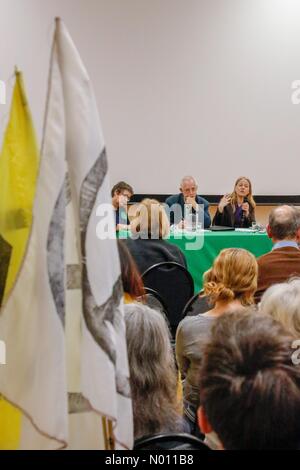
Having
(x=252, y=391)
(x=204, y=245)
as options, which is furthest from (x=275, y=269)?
(x=252, y=391)

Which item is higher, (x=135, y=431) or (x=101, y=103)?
(x=101, y=103)

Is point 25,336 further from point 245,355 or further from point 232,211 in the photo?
point 232,211

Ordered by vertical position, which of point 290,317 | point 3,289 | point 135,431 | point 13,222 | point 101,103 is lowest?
point 135,431

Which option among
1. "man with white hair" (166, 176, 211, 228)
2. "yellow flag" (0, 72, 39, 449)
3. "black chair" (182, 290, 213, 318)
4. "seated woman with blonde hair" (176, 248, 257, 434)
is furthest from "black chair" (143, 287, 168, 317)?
"man with white hair" (166, 176, 211, 228)

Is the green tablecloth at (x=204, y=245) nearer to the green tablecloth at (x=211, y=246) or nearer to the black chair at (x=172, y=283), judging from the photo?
the green tablecloth at (x=211, y=246)

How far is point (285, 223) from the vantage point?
3.11 metres

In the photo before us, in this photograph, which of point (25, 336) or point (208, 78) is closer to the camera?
point (25, 336)

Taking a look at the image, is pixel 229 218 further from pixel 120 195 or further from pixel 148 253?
pixel 148 253

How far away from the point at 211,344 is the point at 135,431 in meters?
0.43

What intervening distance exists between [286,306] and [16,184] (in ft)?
3.25

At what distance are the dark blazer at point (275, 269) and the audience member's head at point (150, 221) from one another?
2.25 feet

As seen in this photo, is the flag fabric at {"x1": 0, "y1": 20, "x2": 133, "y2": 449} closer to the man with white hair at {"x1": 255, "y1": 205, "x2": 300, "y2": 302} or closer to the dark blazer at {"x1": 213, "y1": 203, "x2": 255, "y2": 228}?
the man with white hair at {"x1": 255, "y1": 205, "x2": 300, "y2": 302}

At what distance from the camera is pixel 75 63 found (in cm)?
107

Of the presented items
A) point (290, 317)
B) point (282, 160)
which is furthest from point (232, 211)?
point (290, 317)
